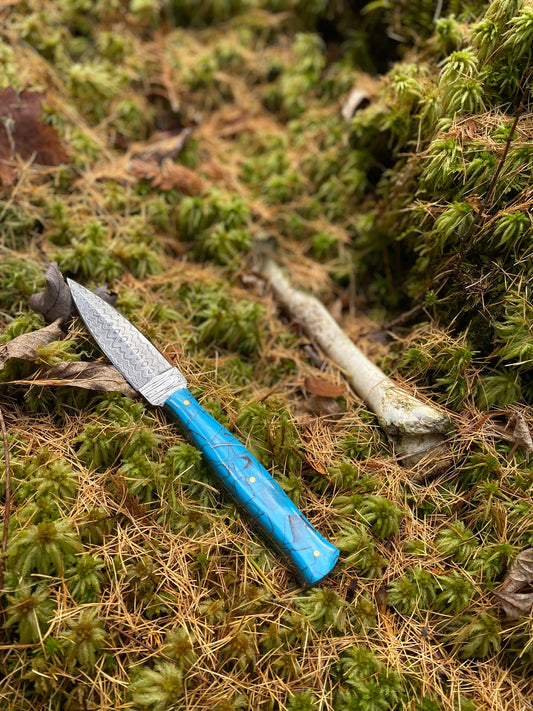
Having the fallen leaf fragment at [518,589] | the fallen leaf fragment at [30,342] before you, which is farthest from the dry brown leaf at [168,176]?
the fallen leaf fragment at [518,589]

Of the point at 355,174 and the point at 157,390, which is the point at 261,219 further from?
the point at 157,390

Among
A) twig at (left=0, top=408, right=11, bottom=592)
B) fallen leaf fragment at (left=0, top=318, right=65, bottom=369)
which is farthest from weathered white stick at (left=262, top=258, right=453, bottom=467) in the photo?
twig at (left=0, top=408, right=11, bottom=592)

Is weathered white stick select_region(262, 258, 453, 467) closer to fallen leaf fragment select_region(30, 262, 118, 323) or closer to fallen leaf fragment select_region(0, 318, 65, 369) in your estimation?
fallen leaf fragment select_region(30, 262, 118, 323)

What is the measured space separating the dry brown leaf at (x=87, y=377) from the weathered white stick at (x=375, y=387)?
1225 millimetres

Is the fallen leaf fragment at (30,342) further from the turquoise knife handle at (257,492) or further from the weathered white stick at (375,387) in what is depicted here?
the weathered white stick at (375,387)

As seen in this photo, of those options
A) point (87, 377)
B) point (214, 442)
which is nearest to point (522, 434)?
point (214, 442)

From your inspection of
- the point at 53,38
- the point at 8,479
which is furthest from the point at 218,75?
the point at 8,479

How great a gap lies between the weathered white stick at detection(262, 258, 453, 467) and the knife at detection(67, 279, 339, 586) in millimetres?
688

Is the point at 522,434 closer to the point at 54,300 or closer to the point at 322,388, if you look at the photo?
the point at 322,388

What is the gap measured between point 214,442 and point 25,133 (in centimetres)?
240

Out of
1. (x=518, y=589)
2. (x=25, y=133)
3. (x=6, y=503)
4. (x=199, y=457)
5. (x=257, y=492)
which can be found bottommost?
(x=518, y=589)

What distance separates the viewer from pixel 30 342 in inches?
96.4

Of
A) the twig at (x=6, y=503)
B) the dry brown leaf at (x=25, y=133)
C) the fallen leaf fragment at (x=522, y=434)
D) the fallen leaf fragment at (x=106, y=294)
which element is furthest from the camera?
the dry brown leaf at (x=25, y=133)

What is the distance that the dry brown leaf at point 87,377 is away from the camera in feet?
7.83
